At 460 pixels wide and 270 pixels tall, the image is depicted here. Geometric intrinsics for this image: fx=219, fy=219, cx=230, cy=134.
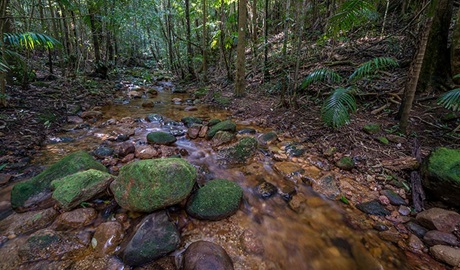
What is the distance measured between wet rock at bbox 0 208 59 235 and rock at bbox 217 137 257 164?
2461 mm

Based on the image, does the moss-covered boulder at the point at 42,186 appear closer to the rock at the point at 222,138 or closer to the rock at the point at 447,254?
the rock at the point at 222,138

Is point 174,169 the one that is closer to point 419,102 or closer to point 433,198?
point 433,198

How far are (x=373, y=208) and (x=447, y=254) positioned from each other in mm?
752

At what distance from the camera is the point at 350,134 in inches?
153

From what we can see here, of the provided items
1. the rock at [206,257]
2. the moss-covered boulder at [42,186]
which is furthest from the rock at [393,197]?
the moss-covered boulder at [42,186]

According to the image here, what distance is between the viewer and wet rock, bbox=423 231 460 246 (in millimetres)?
2133

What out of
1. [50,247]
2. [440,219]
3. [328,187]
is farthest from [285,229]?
[50,247]

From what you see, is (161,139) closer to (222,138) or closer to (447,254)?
(222,138)

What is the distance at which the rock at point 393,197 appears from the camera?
8.92 feet

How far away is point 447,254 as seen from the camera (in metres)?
2.02

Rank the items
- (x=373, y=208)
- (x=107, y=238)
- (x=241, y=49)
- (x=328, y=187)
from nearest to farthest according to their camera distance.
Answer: (x=107, y=238) → (x=373, y=208) → (x=328, y=187) → (x=241, y=49)

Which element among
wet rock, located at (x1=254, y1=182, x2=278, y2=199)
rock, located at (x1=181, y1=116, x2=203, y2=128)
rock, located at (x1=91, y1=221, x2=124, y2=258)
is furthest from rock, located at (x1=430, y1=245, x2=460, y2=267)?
rock, located at (x1=181, y1=116, x2=203, y2=128)

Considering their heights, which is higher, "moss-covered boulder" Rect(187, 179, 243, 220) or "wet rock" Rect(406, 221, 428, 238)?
"moss-covered boulder" Rect(187, 179, 243, 220)

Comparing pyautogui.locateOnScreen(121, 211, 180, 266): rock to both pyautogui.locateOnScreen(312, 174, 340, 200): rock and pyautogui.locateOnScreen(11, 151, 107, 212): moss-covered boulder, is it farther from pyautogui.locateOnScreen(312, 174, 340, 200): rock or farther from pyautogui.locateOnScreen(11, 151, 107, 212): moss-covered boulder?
pyautogui.locateOnScreen(312, 174, 340, 200): rock
